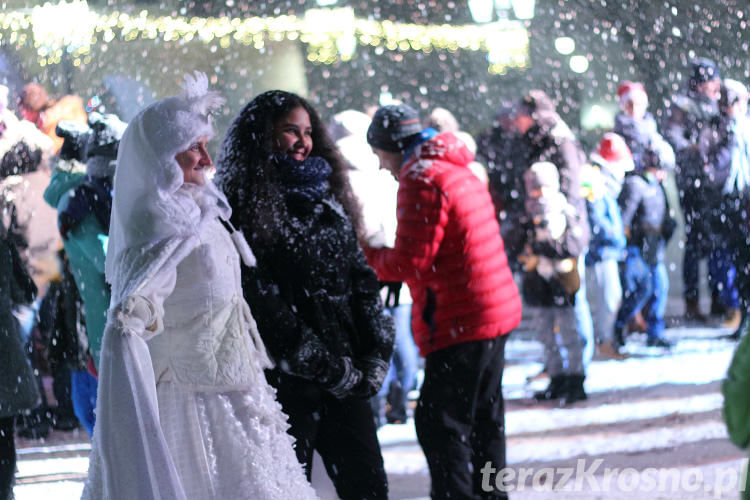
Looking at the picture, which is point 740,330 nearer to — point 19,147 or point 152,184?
point 19,147

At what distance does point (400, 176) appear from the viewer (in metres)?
4.03

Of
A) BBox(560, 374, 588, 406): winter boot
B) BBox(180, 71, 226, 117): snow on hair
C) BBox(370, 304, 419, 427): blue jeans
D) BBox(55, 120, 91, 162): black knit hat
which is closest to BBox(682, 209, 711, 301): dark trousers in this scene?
BBox(560, 374, 588, 406): winter boot

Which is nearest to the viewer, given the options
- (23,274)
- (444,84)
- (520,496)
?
(23,274)

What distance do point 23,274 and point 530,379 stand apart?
12.0ft

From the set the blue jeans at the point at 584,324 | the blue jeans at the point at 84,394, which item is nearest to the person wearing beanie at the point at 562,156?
the blue jeans at the point at 584,324

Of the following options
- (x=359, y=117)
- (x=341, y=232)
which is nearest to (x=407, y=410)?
(x=359, y=117)

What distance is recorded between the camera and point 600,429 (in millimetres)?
5770

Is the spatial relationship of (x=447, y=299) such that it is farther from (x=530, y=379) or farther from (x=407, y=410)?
(x=530, y=379)

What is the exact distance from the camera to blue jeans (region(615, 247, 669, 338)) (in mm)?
7809

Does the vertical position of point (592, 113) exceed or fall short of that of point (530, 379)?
it exceeds it

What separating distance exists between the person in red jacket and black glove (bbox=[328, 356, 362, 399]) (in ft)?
1.71

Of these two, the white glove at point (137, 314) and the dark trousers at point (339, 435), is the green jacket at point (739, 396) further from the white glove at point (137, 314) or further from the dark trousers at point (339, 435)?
the dark trousers at point (339, 435)

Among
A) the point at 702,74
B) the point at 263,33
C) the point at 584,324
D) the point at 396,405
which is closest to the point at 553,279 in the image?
the point at 584,324

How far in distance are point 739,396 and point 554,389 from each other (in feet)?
15.5
